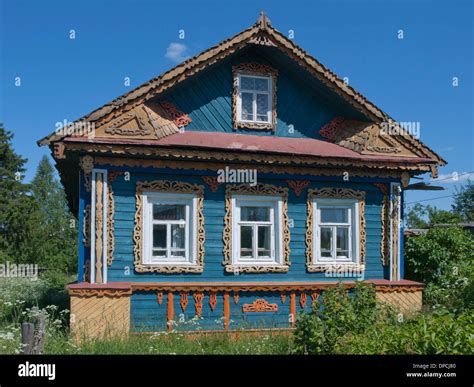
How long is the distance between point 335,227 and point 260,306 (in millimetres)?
2378

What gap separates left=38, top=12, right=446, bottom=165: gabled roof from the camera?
10.1m

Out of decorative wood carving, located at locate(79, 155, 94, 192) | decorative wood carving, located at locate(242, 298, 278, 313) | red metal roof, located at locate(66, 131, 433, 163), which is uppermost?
red metal roof, located at locate(66, 131, 433, 163)

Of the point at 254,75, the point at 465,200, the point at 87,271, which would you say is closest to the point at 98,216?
the point at 87,271

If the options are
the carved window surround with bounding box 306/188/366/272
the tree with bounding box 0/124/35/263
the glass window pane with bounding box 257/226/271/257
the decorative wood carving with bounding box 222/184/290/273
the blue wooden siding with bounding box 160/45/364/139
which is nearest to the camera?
the decorative wood carving with bounding box 222/184/290/273

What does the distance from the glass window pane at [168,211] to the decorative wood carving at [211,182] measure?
660 millimetres

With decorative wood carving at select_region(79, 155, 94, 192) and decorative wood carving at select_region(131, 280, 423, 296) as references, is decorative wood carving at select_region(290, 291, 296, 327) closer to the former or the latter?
decorative wood carving at select_region(131, 280, 423, 296)

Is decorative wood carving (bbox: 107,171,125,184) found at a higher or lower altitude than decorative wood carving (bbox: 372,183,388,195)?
higher

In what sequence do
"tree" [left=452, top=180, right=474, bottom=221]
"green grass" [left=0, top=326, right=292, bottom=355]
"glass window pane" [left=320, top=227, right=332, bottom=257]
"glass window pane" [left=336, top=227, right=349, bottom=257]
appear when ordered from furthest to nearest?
"tree" [left=452, top=180, right=474, bottom=221], "glass window pane" [left=336, top=227, right=349, bottom=257], "glass window pane" [left=320, top=227, right=332, bottom=257], "green grass" [left=0, top=326, right=292, bottom=355]

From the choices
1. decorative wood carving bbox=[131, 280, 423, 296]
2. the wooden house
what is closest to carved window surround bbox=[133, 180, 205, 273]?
the wooden house

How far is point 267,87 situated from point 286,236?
3.36 m

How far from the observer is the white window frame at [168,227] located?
33.8ft

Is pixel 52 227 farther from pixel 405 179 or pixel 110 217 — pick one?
pixel 405 179

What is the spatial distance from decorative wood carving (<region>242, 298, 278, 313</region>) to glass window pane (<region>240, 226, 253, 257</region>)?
3.20 feet

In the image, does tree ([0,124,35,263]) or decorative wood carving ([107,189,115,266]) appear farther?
tree ([0,124,35,263])
